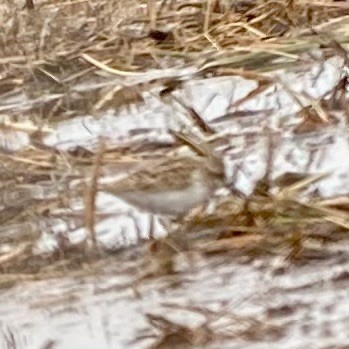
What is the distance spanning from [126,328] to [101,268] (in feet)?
0.32

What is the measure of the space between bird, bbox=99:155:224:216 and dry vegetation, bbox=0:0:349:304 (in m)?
0.02

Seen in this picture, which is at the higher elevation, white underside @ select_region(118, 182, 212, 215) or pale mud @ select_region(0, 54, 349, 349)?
white underside @ select_region(118, 182, 212, 215)

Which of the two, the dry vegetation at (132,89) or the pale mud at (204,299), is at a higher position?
the dry vegetation at (132,89)

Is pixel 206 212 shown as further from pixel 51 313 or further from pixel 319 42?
pixel 319 42

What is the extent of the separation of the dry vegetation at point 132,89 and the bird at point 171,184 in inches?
0.9

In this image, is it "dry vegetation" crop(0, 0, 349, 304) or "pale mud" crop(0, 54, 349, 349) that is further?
"dry vegetation" crop(0, 0, 349, 304)

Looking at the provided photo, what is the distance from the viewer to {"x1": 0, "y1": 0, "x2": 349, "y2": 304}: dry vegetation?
113 centimetres

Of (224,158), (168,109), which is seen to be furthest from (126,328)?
(168,109)

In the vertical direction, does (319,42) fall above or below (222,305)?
above

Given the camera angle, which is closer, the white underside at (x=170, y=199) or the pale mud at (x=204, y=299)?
the pale mud at (x=204, y=299)

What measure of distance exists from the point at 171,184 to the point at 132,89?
0.28 m

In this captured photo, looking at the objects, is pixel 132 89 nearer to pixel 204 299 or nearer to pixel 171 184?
pixel 171 184

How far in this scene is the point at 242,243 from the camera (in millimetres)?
1111

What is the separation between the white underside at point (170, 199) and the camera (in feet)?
3.84
